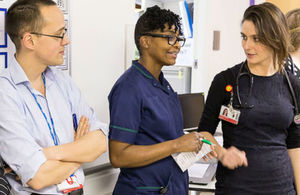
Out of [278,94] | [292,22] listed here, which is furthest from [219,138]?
[278,94]

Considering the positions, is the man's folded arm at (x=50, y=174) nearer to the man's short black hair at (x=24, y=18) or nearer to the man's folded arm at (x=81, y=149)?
the man's folded arm at (x=81, y=149)

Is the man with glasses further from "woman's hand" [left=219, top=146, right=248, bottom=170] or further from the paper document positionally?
"woman's hand" [left=219, top=146, right=248, bottom=170]

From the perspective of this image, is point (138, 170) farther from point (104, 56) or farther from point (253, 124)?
point (104, 56)

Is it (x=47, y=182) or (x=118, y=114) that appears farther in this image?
(x=118, y=114)

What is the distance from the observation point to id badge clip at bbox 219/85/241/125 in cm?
158

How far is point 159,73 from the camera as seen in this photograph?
1731mm

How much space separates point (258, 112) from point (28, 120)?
1015 mm

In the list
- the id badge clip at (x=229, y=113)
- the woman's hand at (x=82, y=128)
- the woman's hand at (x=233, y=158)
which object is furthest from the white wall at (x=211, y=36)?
the woman's hand at (x=82, y=128)

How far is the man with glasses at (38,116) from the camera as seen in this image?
1316 mm

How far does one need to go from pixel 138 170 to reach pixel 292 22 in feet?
4.52

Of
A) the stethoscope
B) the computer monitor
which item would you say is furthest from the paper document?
the computer monitor

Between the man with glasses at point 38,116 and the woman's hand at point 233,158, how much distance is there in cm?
56

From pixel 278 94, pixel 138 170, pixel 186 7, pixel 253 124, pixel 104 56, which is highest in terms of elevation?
pixel 186 7

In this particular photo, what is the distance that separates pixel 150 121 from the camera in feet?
5.12
